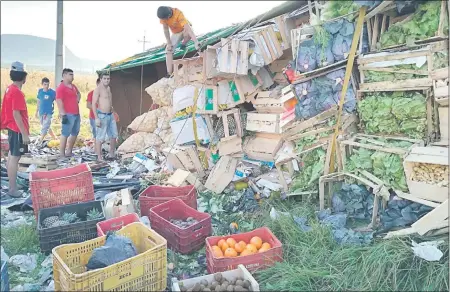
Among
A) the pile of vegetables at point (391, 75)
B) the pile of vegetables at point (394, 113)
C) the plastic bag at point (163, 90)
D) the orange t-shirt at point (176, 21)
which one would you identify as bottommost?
the pile of vegetables at point (394, 113)

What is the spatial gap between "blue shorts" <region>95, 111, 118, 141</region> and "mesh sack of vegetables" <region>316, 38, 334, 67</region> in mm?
4866

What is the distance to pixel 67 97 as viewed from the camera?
811 centimetres

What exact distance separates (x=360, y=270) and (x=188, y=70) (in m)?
4.70

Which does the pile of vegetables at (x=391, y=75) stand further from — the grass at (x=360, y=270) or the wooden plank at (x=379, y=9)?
the grass at (x=360, y=270)

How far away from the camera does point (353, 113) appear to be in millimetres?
4867

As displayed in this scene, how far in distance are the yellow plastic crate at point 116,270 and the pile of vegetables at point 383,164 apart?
2.46 metres

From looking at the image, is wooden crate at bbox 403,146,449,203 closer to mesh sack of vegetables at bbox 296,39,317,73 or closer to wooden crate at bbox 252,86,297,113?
mesh sack of vegetables at bbox 296,39,317,73

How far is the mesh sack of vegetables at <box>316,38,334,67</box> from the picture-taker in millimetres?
4826

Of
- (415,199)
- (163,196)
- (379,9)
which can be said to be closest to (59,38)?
(163,196)

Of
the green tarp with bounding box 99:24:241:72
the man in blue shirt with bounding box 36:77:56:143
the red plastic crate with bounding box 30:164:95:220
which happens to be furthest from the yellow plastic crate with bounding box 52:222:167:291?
the man in blue shirt with bounding box 36:77:56:143

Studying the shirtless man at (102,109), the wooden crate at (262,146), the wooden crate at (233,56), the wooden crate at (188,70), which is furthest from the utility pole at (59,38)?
the wooden crate at (262,146)

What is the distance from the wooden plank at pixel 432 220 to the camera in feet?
11.6

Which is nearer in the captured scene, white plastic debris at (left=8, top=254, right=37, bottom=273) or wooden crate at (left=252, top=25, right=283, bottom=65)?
white plastic debris at (left=8, top=254, right=37, bottom=273)

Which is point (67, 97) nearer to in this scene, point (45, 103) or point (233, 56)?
point (45, 103)
